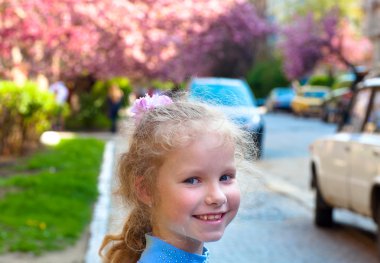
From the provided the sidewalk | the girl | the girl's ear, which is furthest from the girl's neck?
the sidewalk

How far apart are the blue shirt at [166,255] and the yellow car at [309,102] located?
3835 centimetres

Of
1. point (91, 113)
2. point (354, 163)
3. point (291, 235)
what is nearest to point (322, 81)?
point (91, 113)

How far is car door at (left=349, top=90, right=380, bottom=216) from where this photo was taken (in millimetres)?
7584

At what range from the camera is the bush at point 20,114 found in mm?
14461

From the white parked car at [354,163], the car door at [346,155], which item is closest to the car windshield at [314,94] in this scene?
the white parked car at [354,163]

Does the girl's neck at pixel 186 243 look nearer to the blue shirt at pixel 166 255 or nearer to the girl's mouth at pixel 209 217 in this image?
the blue shirt at pixel 166 255

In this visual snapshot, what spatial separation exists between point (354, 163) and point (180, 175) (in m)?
5.74

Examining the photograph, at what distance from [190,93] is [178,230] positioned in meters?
0.62

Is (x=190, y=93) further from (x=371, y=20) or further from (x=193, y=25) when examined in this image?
(x=371, y=20)

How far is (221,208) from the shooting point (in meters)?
2.62

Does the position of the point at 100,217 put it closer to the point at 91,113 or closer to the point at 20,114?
the point at 20,114

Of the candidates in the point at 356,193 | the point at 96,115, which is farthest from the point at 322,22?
the point at 356,193

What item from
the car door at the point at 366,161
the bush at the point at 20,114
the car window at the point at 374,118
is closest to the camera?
the car door at the point at 366,161

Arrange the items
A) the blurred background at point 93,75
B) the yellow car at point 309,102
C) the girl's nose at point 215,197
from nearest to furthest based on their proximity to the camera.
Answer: the girl's nose at point 215,197, the blurred background at point 93,75, the yellow car at point 309,102
